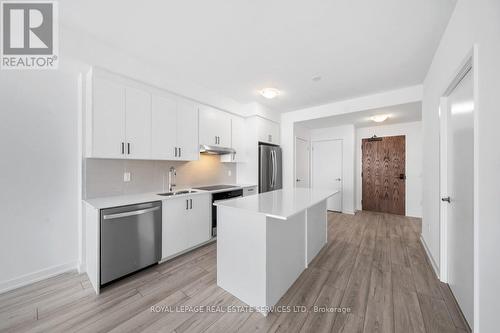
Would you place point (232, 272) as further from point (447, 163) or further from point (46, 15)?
point (46, 15)

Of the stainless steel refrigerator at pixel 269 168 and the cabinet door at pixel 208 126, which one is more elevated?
the cabinet door at pixel 208 126

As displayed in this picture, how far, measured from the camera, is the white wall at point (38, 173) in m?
1.92

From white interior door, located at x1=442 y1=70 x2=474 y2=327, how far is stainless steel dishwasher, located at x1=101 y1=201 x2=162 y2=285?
2.97 m

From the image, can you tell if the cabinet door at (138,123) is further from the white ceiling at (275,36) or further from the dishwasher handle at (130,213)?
the dishwasher handle at (130,213)

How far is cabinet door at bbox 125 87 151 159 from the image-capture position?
2385mm

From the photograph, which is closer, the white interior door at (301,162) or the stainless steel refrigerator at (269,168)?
the stainless steel refrigerator at (269,168)

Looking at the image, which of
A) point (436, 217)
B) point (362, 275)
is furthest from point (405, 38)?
point (362, 275)

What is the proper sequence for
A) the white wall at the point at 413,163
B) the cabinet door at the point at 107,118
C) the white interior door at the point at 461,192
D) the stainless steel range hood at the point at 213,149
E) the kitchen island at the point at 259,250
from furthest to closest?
the white wall at the point at 413,163 < the stainless steel range hood at the point at 213,149 < the cabinet door at the point at 107,118 < the kitchen island at the point at 259,250 < the white interior door at the point at 461,192

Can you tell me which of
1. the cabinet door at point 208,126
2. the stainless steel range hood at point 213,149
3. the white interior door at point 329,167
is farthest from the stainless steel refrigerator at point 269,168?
the white interior door at point 329,167

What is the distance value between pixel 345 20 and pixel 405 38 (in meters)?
0.83

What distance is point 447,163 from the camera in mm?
2004

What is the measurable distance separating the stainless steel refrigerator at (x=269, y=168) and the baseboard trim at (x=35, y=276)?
10.3 ft

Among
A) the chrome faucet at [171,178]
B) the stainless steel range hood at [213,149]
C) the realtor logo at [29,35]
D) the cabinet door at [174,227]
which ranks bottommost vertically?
the cabinet door at [174,227]

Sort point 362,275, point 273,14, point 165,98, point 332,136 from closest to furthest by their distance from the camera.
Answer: point 273,14, point 362,275, point 165,98, point 332,136
